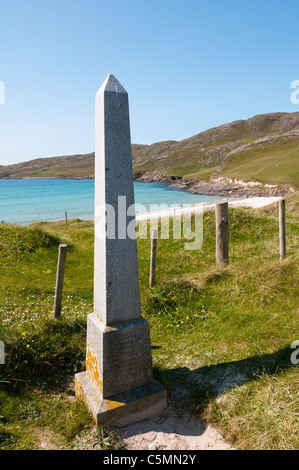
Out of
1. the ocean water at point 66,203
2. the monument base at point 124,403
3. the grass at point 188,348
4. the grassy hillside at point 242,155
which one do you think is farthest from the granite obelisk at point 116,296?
the grassy hillside at point 242,155

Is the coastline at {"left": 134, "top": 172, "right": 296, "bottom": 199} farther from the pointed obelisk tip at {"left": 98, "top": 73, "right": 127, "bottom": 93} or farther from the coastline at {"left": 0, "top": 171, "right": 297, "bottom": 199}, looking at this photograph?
the pointed obelisk tip at {"left": 98, "top": 73, "right": 127, "bottom": 93}

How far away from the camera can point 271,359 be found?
4.57 m

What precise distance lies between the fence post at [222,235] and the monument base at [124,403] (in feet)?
17.8

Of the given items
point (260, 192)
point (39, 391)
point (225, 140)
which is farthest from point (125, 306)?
point (225, 140)

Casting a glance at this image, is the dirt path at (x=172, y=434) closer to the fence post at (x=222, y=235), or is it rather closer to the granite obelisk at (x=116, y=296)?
the granite obelisk at (x=116, y=296)

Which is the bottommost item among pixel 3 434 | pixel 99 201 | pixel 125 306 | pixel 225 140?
pixel 3 434

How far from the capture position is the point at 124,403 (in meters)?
3.79

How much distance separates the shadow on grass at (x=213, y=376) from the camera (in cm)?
418

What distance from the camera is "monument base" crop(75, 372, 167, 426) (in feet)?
12.1

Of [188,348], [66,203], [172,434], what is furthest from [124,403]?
[66,203]

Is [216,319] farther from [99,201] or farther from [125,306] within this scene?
[99,201]

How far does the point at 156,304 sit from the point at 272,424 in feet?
12.9

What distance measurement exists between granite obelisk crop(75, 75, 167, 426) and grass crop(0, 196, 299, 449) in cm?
35

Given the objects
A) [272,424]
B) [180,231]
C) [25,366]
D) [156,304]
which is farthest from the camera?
[180,231]
